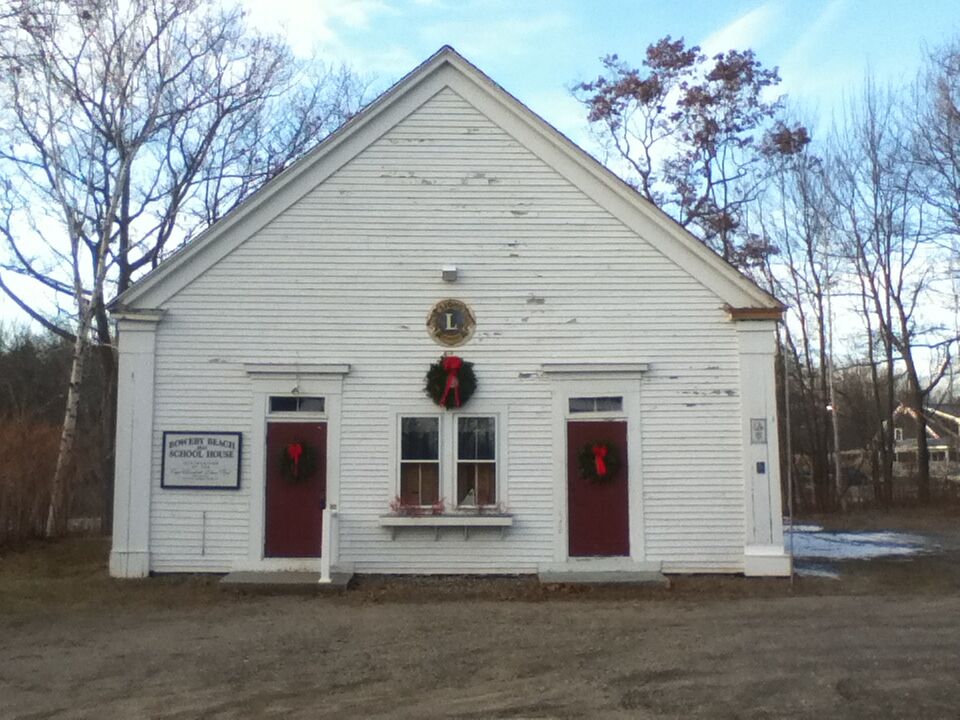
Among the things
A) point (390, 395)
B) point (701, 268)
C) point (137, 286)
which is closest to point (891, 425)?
point (701, 268)

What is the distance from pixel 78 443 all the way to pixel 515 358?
13.7 metres

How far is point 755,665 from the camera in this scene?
810 centimetres

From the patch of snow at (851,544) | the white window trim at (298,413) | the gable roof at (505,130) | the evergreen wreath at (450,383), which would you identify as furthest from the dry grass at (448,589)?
the gable roof at (505,130)

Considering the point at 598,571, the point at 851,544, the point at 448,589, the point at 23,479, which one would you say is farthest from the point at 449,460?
the point at 23,479

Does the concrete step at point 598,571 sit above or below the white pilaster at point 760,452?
below

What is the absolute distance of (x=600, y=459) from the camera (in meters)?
13.3

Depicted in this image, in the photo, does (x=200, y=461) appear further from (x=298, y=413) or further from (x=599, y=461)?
(x=599, y=461)

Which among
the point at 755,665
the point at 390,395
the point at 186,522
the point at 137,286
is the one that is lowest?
the point at 755,665

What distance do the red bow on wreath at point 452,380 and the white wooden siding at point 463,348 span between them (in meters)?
0.31

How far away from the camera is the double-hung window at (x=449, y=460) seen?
13.6 metres

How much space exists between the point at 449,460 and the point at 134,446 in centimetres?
424

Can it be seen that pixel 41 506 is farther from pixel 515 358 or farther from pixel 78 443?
pixel 515 358

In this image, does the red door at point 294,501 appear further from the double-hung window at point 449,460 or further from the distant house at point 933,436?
the distant house at point 933,436

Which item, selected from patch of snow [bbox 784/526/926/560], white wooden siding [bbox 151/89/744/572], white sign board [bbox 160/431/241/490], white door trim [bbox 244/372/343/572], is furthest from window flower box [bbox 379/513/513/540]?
patch of snow [bbox 784/526/926/560]
